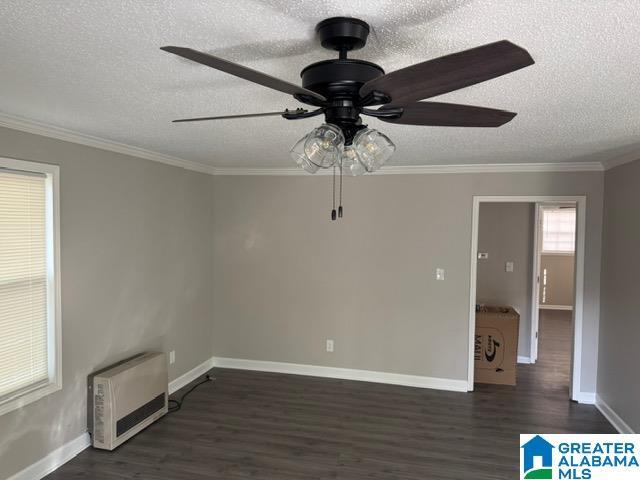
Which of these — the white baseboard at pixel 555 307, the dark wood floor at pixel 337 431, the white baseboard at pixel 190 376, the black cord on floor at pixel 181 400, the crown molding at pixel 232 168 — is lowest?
the dark wood floor at pixel 337 431

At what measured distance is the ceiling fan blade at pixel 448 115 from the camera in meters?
1.40

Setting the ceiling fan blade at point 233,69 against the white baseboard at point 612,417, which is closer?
the ceiling fan blade at point 233,69

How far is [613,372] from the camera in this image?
12.4 ft

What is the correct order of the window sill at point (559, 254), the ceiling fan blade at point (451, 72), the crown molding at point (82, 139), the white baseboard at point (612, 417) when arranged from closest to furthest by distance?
the ceiling fan blade at point (451, 72) → the crown molding at point (82, 139) → the white baseboard at point (612, 417) → the window sill at point (559, 254)

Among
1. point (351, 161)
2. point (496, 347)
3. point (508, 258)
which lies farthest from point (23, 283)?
point (508, 258)

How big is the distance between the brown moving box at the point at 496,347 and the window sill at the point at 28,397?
398 centimetres

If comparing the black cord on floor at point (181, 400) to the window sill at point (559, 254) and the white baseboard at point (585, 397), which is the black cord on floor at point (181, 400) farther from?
the window sill at point (559, 254)

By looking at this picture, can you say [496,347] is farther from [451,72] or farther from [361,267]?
[451,72]

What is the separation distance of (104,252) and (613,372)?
4408 mm

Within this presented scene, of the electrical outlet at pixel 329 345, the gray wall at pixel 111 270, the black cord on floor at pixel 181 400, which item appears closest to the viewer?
the gray wall at pixel 111 270

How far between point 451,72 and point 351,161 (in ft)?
2.01

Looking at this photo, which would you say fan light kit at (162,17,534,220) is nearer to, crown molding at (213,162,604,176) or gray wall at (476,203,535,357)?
crown molding at (213,162,604,176)

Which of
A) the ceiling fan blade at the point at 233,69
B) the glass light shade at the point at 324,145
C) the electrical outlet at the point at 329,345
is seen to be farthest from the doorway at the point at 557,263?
the ceiling fan blade at the point at 233,69

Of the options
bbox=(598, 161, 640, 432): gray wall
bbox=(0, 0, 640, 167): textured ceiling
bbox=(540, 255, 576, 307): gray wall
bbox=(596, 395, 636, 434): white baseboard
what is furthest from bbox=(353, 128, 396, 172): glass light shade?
bbox=(540, 255, 576, 307): gray wall
